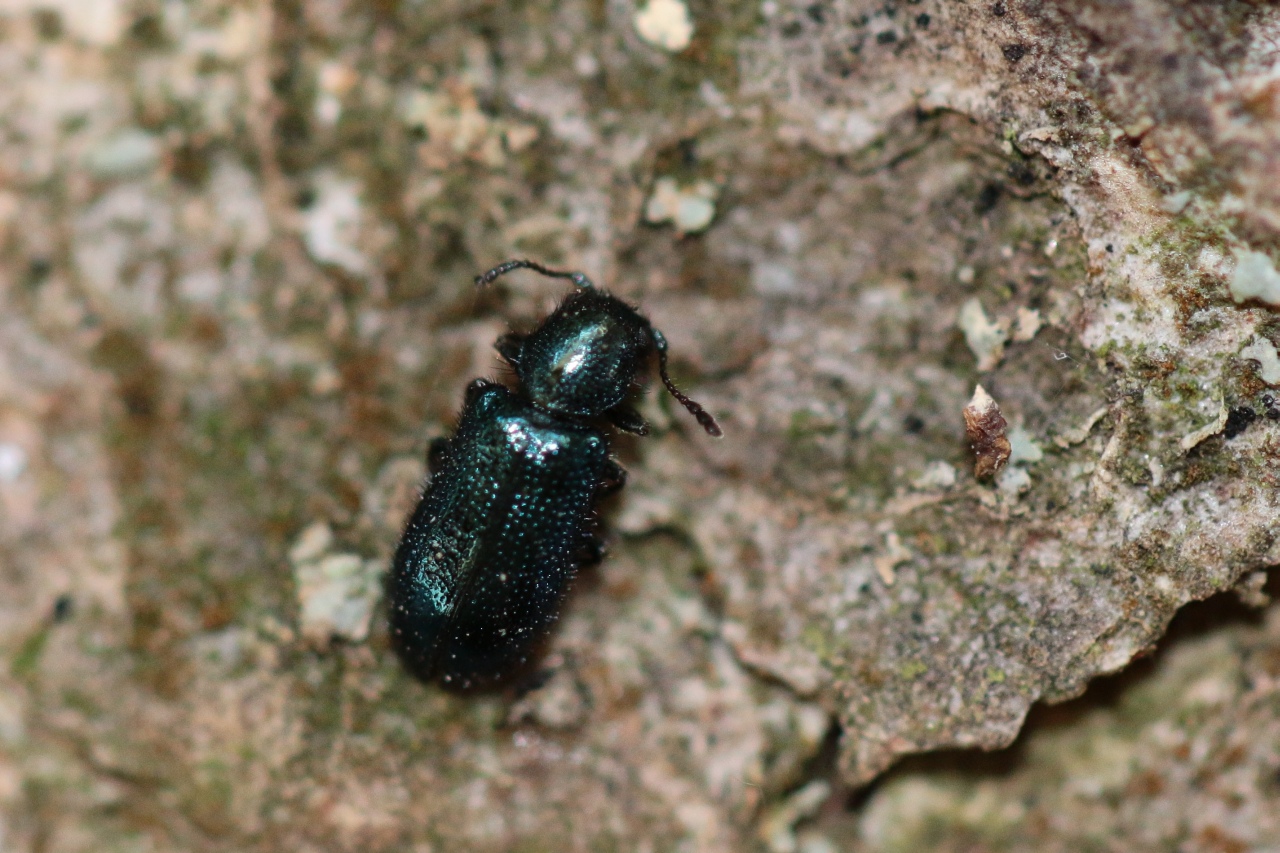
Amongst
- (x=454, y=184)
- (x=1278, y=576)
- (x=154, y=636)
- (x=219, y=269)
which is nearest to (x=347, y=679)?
(x=154, y=636)

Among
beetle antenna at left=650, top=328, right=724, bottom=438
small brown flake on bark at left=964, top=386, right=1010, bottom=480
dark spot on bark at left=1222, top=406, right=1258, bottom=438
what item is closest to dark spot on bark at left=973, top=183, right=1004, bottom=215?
small brown flake on bark at left=964, top=386, right=1010, bottom=480

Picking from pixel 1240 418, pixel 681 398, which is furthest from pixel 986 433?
pixel 681 398

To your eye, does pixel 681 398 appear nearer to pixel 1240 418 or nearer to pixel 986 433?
pixel 986 433

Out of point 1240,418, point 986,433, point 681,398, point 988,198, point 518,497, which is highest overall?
point 988,198

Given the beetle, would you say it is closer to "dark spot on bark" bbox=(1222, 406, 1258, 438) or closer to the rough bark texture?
the rough bark texture

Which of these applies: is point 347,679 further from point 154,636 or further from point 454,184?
point 454,184
